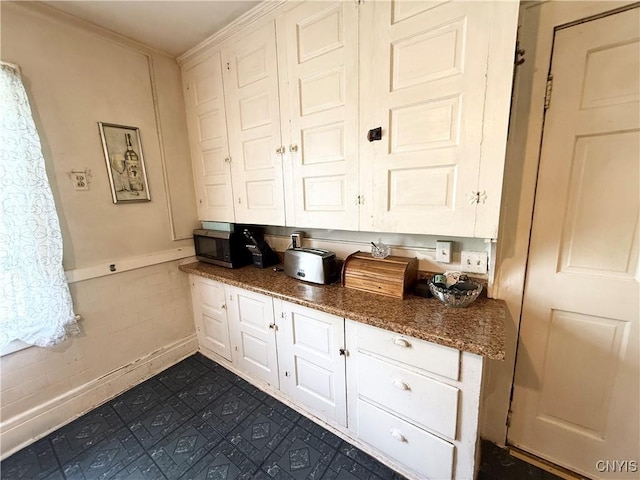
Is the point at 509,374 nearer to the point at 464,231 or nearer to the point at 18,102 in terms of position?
the point at 464,231

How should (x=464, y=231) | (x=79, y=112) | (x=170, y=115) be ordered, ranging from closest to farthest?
(x=464, y=231), (x=79, y=112), (x=170, y=115)

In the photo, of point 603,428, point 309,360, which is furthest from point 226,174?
point 603,428

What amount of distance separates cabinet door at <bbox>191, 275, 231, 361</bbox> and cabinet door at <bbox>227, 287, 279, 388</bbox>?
0.33 feet

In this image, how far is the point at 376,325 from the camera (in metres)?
1.20

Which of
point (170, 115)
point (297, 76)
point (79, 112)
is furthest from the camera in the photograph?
point (170, 115)

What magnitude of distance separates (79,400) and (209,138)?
2.12 m

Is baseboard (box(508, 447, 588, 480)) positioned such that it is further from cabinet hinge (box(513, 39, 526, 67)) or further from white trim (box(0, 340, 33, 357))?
white trim (box(0, 340, 33, 357))

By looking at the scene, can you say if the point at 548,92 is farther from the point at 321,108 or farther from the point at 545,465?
the point at 545,465

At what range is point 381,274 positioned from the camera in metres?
1.43

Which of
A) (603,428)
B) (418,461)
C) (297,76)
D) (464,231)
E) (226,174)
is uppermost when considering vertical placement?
(297,76)

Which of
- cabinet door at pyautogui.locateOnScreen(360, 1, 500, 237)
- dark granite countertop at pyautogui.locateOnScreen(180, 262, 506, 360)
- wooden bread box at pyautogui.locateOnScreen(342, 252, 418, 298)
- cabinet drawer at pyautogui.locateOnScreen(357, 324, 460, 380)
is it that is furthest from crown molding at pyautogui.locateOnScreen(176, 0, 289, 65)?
cabinet drawer at pyautogui.locateOnScreen(357, 324, 460, 380)

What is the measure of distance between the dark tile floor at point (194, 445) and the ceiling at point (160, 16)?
2585mm

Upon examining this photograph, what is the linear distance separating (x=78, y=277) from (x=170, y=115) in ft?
4.64

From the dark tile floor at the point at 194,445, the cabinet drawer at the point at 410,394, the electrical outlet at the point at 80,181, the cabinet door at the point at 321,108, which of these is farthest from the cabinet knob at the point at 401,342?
the electrical outlet at the point at 80,181
